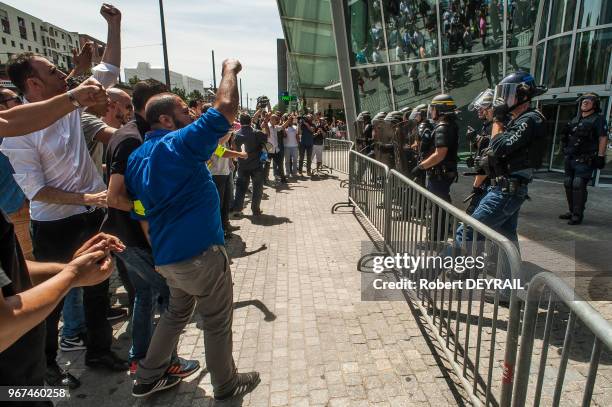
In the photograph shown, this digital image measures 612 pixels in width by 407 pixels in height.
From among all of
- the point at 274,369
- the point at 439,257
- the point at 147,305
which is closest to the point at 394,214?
the point at 439,257

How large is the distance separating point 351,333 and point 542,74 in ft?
37.1

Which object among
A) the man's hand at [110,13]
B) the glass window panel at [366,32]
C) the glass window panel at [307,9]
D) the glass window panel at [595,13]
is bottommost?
the man's hand at [110,13]

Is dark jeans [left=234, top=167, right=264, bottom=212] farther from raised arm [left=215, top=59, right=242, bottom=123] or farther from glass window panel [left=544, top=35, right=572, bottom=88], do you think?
glass window panel [left=544, top=35, right=572, bottom=88]

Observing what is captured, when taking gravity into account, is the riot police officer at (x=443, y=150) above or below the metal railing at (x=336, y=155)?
above

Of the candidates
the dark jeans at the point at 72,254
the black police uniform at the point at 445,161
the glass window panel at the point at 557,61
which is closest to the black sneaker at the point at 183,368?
the dark jeans at the point at 72,254

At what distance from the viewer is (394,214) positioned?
4.49 metres

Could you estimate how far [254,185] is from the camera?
730 centimetres

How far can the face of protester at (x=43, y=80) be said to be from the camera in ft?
7.88

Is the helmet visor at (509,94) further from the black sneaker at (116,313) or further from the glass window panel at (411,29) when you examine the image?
the glass window panel at (411,29)

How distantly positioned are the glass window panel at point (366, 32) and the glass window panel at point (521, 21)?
14.9ft

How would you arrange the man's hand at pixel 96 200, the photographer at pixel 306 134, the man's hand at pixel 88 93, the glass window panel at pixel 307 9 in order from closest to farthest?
the man's hand at pixel 88 93 → the man's hand at pixel 96 200 → the photographer at pixel 306 134 → the glass window panel at pixel 307 9

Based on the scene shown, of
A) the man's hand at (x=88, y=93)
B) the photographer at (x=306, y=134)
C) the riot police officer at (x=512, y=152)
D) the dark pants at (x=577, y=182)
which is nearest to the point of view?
the man's hand at (x=88, y=93)

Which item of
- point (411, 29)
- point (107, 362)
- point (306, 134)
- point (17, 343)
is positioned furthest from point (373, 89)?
point (17, 343)

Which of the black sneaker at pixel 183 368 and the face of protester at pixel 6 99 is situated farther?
the face of protester at pixel 6 99
